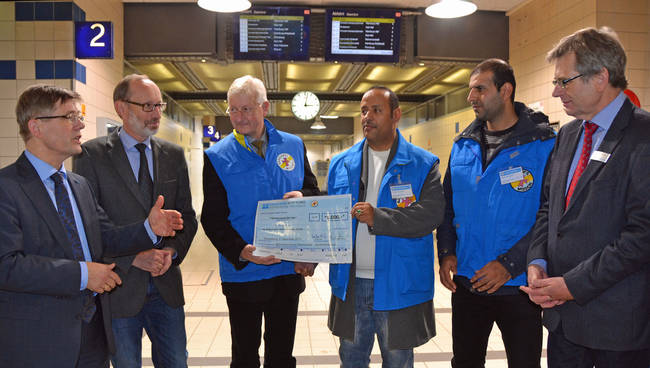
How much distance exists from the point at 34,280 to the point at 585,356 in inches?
74.4

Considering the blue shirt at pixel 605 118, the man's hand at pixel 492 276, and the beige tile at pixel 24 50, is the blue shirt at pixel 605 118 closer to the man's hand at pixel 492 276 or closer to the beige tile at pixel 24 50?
the man's hand at pixel 492 276

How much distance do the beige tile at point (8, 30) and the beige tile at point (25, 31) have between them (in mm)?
42

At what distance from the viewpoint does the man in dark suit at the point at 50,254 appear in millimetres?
1369

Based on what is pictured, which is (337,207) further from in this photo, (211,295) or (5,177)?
(211,295)

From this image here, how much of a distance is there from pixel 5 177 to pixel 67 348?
2.03ft

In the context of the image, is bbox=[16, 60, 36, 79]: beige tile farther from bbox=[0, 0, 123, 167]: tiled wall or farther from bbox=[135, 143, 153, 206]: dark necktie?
bbox=[135, 143, 153, 206]: dark necktie

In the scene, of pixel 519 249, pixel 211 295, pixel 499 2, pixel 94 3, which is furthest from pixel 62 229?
pixel 499 2

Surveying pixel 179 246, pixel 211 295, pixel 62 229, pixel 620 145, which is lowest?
pixel 211 295

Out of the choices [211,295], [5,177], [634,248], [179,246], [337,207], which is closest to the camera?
[634,248]

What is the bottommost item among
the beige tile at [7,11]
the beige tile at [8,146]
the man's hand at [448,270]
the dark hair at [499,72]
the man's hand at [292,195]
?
the man's hand at [448,270]

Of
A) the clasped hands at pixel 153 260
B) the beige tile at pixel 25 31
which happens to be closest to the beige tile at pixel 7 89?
the beige tile at pixel 25 31

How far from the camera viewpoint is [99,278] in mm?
1465

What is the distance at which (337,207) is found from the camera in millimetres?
1823

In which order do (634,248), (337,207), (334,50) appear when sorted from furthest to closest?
(334,50) < (337,207) < (634,248)
